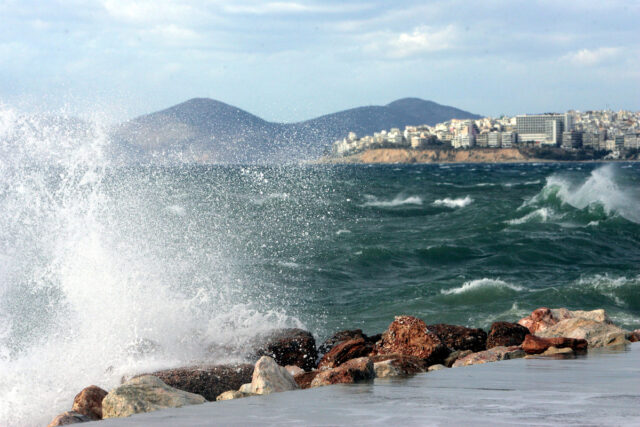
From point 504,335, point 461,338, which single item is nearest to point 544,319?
point 504,335

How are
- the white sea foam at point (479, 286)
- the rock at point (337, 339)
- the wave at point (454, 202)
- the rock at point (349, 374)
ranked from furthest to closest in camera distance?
the wave at point (454, 202) < the white sea foam at point (479, 286) < the rock at point (337, 339) < the rock at point (349, 374)

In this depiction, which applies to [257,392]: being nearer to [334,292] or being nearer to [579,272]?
[334,292]

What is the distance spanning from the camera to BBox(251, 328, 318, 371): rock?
8914 millimetres

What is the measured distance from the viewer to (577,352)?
725 cm

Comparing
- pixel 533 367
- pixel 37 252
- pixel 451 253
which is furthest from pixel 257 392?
pixel 451 253

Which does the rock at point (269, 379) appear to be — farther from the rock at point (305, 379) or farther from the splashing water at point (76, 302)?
the splashing water at point (76, 302)

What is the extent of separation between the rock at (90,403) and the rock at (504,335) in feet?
15.6

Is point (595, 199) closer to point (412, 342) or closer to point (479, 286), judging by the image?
point (479, 286)

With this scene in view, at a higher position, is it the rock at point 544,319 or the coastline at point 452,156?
the coastline at point 452,156

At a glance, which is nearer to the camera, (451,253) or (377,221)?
(451,253)

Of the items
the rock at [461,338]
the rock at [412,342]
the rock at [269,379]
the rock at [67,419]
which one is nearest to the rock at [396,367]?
the rock at [269,379]

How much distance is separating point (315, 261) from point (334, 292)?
158 inches

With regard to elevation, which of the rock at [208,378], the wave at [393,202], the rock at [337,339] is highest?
the rock at [208,378]

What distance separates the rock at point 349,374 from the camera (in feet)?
18.7
